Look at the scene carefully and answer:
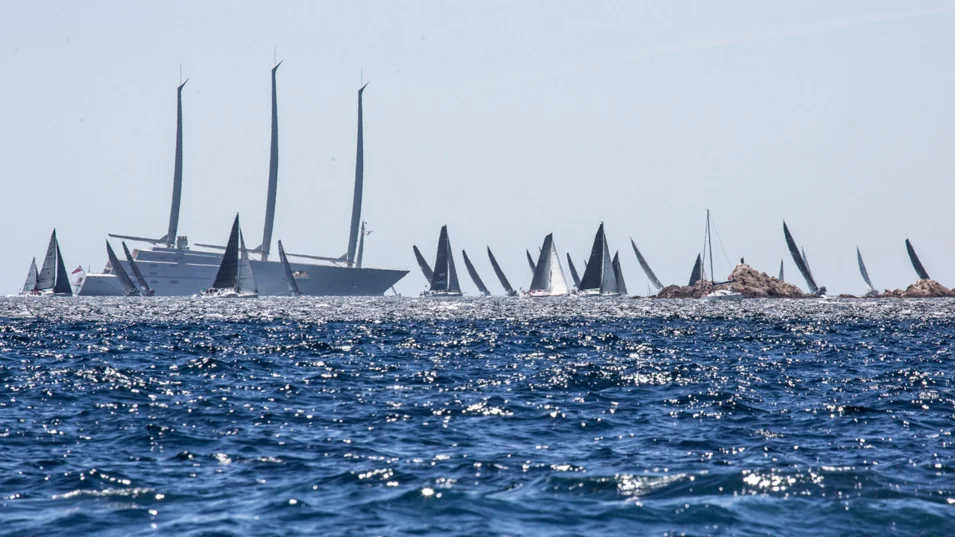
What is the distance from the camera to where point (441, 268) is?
15500 cm

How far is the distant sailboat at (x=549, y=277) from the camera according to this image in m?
148

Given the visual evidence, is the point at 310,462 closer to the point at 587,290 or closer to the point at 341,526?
the point at 341,526

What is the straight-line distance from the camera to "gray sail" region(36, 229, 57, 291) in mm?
142500

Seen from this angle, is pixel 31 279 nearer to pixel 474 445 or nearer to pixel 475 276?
pixel 475 276

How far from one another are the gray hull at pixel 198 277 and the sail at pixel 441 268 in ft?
88.0

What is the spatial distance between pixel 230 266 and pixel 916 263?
112 m

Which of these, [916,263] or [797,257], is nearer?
[797,257]

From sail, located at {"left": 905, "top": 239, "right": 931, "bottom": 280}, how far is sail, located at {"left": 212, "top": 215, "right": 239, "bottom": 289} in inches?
4260

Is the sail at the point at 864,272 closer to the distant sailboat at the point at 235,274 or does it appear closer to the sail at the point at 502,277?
the sail at the point at 502,277

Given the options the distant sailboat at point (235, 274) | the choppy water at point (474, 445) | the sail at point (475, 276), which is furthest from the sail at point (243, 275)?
the choppy water at point (474, 445)

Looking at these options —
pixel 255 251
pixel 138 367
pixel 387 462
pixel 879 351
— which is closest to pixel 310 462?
pixel 387 462

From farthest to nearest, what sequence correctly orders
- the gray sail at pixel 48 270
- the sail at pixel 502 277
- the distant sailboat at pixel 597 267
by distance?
the sail at pixel 502 277
the gray sail at pixel 48 270
the distant sailboat at pixel 597 267

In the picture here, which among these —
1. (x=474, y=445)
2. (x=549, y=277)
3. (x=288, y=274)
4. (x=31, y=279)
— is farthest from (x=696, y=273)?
(x=474, y=445)

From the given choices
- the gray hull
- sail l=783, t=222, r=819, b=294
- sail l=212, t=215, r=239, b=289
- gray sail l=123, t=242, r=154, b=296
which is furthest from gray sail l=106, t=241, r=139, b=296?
sail l=783, t=222, r=819, b=294
